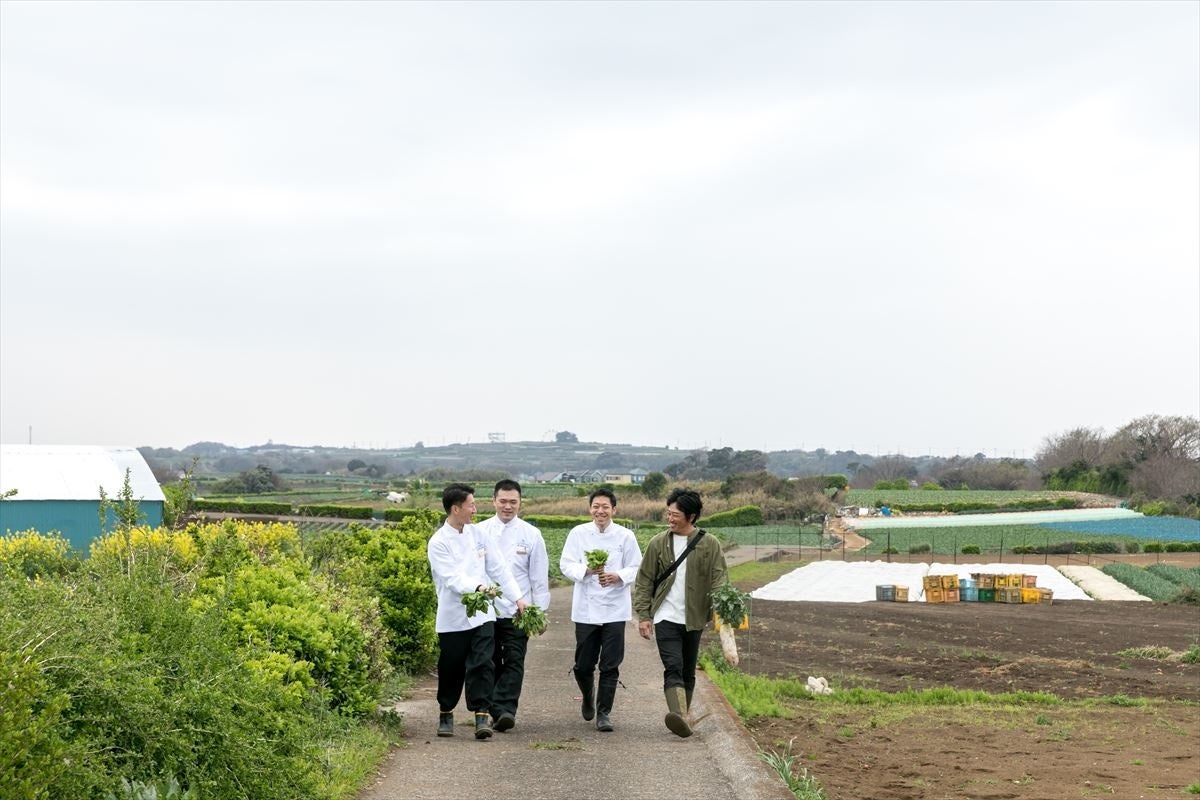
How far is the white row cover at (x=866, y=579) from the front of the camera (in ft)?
101

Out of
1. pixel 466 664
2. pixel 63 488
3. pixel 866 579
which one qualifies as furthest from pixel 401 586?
pixel 866 579

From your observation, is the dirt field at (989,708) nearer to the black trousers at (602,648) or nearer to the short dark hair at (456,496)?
the black trousers at (602,648)

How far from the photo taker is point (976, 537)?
172 feet

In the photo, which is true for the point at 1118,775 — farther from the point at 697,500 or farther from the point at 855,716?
the point at 697,500

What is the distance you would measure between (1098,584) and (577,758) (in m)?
28.8

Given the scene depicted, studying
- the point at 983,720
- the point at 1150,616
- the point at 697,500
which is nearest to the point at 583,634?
the point at 697,500

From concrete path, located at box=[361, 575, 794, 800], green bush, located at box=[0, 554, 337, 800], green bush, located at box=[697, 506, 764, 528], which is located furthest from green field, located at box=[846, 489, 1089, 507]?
green bush, located at box=[0, 554, 337, 800]

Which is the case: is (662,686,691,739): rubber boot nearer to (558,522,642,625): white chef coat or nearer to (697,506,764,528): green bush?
(558,522,642,625): white chef coat

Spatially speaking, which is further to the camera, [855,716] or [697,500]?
[855,716]

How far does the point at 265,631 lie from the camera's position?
7.82 meters

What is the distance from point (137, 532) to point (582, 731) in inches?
152

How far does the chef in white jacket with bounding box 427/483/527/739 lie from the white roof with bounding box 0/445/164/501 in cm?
2439

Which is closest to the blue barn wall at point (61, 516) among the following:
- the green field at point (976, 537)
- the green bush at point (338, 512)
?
the green field at point (976, 537)

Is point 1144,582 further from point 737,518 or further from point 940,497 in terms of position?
point 940,497
